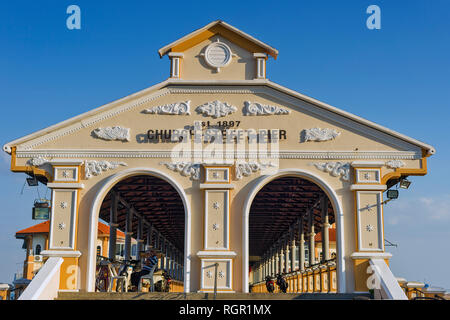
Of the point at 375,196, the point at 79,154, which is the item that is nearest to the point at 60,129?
the point at 79,154

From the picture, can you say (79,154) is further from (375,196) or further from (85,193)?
(375,196)

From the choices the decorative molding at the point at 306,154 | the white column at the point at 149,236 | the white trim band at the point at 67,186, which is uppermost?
the decorative molding at the point at 306,154

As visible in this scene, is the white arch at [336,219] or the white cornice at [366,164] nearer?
the white arch at [336,219]

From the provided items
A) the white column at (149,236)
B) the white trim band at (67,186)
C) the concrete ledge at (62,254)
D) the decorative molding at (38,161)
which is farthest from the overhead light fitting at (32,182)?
the white column at (149,236)

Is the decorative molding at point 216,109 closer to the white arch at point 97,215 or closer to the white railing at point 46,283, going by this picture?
the white arch at point 97,215

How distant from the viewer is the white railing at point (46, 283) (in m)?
16.1

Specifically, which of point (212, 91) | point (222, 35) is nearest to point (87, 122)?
point (212, 91)

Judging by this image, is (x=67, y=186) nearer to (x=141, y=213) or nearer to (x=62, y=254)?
(x=62, y=254)

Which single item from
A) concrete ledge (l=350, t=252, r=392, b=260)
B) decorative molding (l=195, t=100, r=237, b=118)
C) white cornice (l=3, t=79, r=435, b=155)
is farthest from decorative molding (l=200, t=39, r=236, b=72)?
concrete ledge (l=350, t=252, r=392, b=260)

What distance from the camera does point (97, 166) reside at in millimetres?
19266

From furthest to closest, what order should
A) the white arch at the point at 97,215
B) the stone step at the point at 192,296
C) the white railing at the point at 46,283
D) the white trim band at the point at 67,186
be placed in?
the white trim band at the point at 67,186 < the white arch at the point at 97,215 < the stone step at the point at 192,296 < the white railing at the point at 46,283

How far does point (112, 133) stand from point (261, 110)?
4881 mm

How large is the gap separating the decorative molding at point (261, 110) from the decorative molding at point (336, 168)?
81.2 inches
